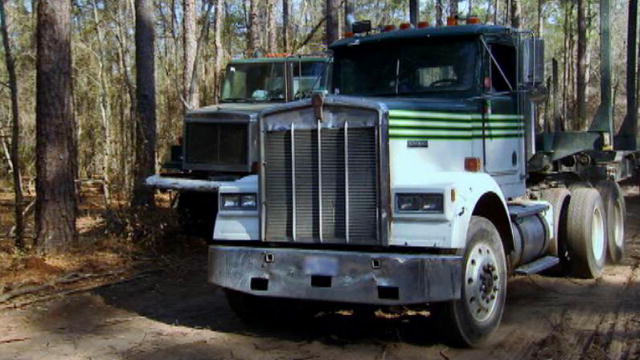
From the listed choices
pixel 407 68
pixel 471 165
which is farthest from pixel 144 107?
pixel 471 165

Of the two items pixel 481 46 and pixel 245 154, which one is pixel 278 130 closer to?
pixel 481 46

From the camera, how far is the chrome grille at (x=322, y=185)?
628cm

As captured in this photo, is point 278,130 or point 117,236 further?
point 117,236

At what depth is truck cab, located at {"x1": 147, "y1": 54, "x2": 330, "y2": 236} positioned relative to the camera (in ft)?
37.2

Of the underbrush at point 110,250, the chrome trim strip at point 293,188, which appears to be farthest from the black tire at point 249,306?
the underbrush at point 110,250

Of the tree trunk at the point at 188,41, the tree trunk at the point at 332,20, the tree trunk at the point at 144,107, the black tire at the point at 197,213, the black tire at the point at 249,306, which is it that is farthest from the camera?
the tree trunk at the point at 188,41

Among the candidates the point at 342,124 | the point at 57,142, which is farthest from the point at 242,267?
the point at 57,142

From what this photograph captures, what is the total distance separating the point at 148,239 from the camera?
38.0 feet

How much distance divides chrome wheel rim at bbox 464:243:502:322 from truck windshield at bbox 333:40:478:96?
1880 mm

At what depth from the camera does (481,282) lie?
645cm

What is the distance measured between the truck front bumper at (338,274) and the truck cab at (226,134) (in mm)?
4123

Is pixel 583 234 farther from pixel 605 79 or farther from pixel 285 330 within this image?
pixel 285 330

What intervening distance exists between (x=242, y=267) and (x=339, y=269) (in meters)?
0.95

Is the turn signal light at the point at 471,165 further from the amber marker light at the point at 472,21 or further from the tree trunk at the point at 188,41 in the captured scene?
the tree trunk at the point at 188,41
